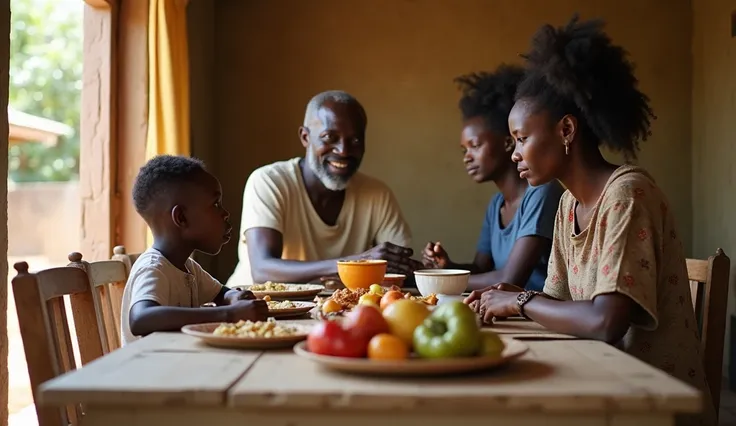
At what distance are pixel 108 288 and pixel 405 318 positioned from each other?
1.38 meters

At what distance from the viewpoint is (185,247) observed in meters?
2.29

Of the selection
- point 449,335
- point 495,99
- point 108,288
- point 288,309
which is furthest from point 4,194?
point 495,99

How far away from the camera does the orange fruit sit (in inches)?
50.9

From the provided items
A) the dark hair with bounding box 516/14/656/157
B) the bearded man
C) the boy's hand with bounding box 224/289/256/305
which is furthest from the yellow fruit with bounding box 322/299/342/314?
the bearded man

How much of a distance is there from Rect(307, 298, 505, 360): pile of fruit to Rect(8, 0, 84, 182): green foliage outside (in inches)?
519

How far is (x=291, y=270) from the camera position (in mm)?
3205

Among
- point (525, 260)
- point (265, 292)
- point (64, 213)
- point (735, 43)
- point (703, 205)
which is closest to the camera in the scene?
point (265, 292)

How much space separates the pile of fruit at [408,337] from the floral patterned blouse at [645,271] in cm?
53

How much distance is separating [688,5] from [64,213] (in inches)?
260

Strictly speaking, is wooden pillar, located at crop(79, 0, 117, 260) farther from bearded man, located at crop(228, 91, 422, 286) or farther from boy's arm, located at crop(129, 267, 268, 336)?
boy's arm, located at crop(129, 267, 268, 336)

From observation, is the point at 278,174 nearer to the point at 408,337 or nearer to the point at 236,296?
the point at 236,296

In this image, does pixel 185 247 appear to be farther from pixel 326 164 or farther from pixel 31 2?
pixel 31 2

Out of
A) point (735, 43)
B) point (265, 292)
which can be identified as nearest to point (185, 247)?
point (265, 292)


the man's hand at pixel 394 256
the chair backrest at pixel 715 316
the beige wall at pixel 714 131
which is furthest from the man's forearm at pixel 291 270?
the beige wall at pixel 714 131
